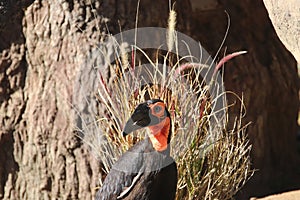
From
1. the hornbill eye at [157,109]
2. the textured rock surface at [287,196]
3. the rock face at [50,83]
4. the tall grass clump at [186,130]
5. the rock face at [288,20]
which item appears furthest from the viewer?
the textured rock surface at [287,196]

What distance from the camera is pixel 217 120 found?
3.48 meters

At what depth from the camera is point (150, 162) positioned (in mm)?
3061

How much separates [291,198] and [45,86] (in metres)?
1.40

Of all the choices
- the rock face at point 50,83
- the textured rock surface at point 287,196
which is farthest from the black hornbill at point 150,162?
the textured rock surface at point 287,196

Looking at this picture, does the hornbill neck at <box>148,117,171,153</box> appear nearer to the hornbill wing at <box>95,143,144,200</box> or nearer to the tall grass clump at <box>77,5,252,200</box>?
the hornbill wing at <box>95,143,144,200</box>

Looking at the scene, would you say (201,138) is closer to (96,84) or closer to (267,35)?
(96,84)

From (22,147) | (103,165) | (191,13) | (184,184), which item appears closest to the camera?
(184,184)

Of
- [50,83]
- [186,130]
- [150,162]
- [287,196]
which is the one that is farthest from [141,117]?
[287,196]

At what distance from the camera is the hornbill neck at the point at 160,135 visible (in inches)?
120

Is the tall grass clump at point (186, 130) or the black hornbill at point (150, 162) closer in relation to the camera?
the black hornbill at point (150, 162)

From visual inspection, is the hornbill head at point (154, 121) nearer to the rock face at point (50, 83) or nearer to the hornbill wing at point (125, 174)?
the hornbill wing at point (125, 174)

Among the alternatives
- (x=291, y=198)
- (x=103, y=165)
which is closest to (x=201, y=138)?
(x=103, y=165)

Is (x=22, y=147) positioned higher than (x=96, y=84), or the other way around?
(x=96, y=84)

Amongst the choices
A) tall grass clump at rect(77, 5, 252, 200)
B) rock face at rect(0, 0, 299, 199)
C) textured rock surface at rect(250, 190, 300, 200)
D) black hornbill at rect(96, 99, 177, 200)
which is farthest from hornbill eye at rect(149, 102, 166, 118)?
textured rock surface at rect(250, 190, 300, 200)
